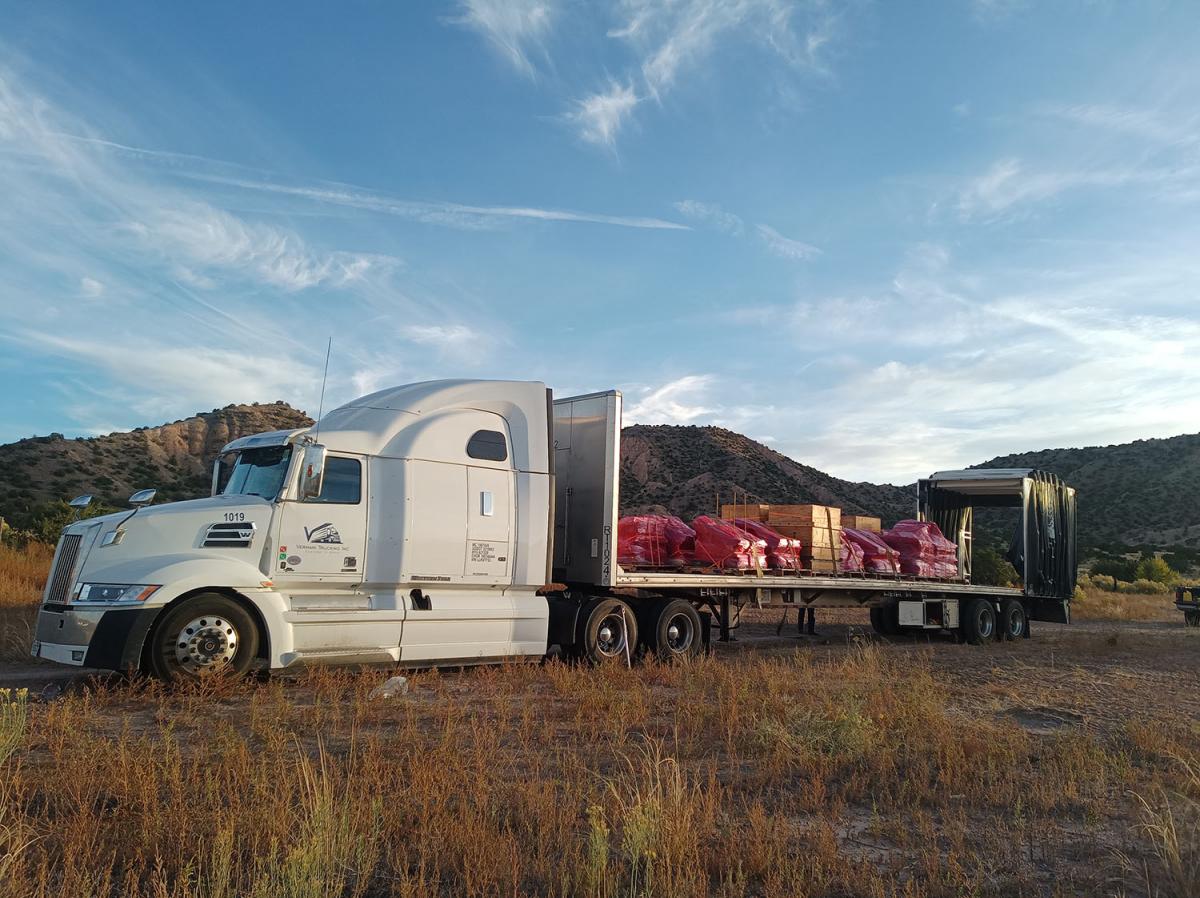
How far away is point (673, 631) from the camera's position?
41.0ft

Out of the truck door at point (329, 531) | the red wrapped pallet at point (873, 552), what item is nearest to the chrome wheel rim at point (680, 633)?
the red wrapped pallet at point (873, 552)

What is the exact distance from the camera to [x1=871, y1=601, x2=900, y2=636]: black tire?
650 inches

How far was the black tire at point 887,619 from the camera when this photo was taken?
1650cm

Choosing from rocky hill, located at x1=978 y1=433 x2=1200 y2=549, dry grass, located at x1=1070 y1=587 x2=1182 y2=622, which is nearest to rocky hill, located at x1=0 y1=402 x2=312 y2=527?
dry grass, located at x1=1070 y1=587 x2=1182 y2=622

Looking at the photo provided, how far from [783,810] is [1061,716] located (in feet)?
16.4

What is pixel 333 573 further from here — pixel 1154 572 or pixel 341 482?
pixel 1154 572

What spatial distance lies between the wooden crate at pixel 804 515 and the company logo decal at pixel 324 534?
7.57m

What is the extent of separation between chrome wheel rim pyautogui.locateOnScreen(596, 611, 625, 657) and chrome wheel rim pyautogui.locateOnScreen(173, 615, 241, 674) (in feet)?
15.4

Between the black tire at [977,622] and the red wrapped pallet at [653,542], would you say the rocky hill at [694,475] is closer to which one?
the black tire at [977,622]

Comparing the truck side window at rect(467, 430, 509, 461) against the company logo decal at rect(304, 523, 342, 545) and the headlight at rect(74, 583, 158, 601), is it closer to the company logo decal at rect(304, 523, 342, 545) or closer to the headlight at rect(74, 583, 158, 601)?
the company logo decal at rect(304, 523, 342, 545)

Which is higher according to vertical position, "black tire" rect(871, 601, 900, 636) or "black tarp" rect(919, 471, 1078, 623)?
"black tarp" rect(919, 471, 1078, 623)

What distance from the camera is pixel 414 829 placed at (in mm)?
4516

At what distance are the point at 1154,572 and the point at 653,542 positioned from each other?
35.4 metres

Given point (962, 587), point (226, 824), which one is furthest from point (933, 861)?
point (962, 587)
